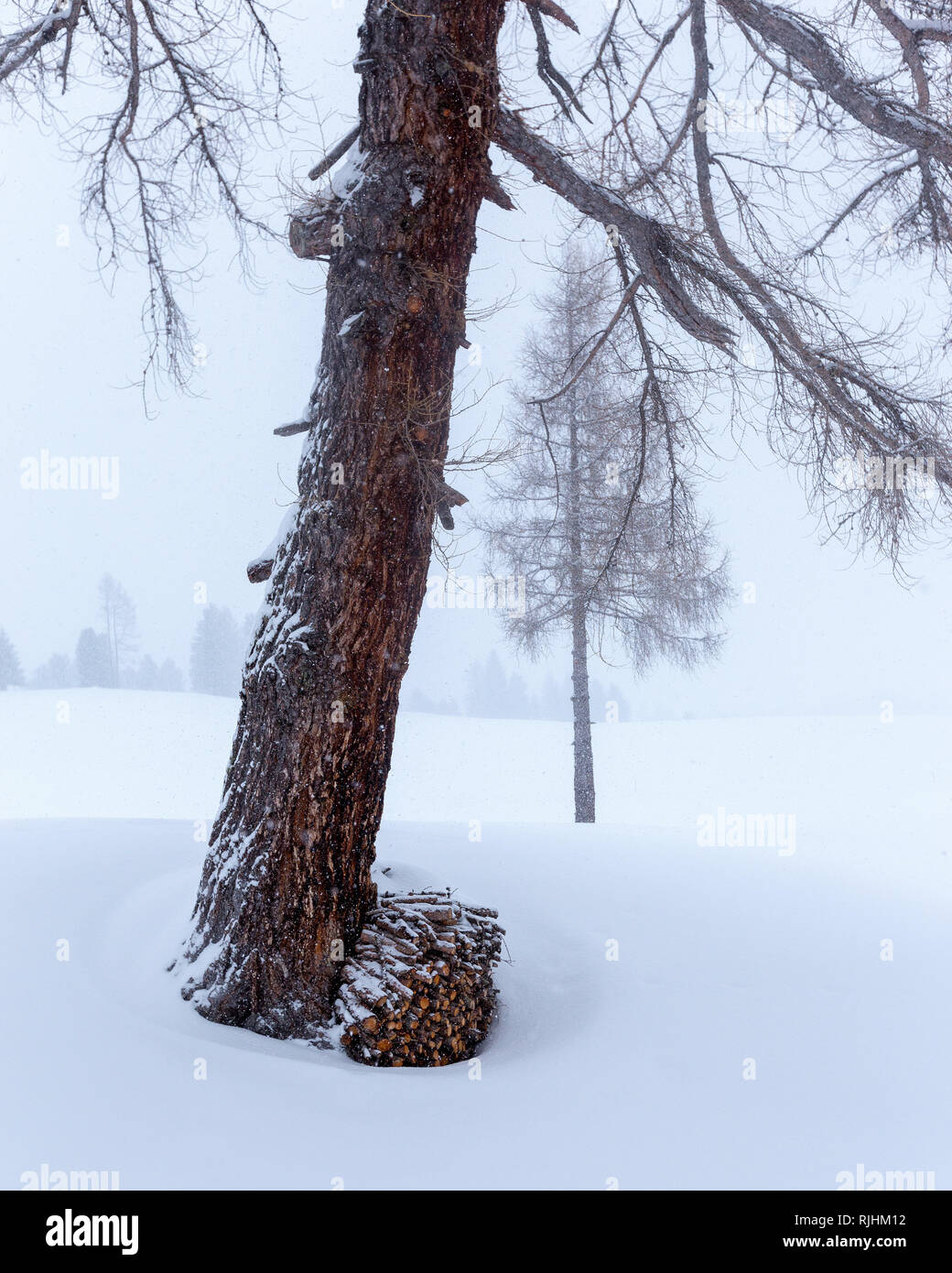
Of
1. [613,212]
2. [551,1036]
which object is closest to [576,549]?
[613,212]

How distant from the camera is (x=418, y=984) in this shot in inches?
132

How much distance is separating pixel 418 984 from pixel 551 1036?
64 centimetres

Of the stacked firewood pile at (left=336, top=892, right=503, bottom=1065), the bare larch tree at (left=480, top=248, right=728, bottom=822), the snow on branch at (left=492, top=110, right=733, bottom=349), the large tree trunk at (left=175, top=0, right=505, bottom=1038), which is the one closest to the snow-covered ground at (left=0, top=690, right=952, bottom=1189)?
the stacked firewood pile at (left=336, top=892, right=503, bottom=1065)

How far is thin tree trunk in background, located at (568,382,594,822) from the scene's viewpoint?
10297 mm

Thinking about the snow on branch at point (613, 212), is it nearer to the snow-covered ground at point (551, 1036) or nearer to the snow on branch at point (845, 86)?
the snow on branch at point (845, 86)

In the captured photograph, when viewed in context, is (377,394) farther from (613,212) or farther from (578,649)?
(578,649)

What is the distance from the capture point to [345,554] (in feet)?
11.5

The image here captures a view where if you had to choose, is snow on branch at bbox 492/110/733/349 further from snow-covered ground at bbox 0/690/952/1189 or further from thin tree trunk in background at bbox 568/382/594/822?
thin tree trunk in background at bbox 568/382/594/822

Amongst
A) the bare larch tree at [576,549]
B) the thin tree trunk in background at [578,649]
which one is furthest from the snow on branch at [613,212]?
the thin tree trunk in background at [578,649]

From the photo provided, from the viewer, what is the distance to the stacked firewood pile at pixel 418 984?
128 inches

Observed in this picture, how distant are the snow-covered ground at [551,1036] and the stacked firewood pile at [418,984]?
15cm

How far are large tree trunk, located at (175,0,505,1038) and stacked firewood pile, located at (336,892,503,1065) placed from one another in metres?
0.16

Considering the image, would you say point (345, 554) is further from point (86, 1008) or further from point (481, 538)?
point (481, 538)

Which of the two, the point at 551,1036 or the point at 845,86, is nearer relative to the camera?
the point at 551,1036
